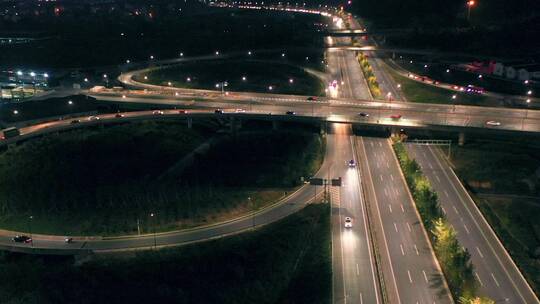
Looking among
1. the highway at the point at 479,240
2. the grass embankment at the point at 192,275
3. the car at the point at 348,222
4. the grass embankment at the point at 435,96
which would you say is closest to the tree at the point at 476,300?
the highway at the point at 479,240

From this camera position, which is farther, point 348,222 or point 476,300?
point 348,222

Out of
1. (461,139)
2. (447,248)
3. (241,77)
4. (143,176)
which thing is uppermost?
(241,77)

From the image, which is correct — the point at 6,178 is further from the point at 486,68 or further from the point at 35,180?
the point at 486,68

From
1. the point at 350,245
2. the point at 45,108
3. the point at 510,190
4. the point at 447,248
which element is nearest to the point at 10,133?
the point at 45,108

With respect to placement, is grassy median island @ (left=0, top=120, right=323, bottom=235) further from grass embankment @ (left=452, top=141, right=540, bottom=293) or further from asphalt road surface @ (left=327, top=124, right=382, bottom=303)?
grass embankment @ (left=452, top=141, right=540, bottom=293)

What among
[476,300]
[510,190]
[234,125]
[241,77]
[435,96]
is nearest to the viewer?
[476,300]

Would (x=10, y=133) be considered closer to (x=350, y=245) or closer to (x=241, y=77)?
(x=350, y=245)
